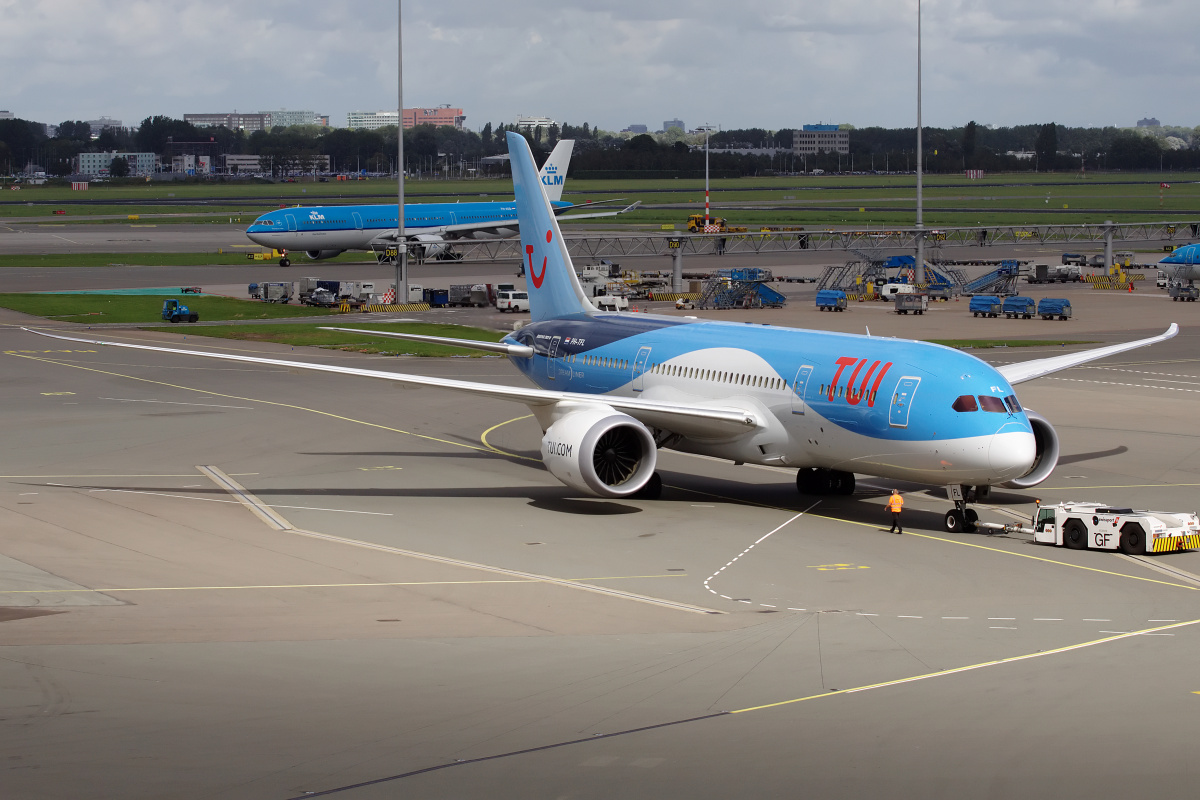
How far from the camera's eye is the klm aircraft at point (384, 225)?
124 meters

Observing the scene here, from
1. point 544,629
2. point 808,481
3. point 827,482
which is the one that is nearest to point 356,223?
point 808,481

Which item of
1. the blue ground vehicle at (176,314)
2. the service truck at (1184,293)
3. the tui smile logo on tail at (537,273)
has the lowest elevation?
the blue ground vehicle at (176,314)

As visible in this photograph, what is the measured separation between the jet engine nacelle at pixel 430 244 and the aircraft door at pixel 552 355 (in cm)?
8836

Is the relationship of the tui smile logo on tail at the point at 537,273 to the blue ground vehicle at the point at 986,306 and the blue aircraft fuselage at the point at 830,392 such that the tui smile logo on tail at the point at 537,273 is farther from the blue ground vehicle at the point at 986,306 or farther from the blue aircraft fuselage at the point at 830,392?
the blue ground vehicle at the point at 986,306

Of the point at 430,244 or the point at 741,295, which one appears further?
the point at 430,244

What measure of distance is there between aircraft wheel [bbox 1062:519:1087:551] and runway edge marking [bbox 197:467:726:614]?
10181 millimetres

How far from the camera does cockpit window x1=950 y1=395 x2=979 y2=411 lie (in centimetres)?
2977

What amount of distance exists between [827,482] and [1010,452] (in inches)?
303

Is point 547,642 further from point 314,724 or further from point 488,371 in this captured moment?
point 488,371

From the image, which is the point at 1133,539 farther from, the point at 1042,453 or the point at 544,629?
the point at 544,629

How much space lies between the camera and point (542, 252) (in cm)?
4388

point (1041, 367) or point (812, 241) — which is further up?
point (812, 241)

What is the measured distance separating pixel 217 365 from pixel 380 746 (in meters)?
51.5

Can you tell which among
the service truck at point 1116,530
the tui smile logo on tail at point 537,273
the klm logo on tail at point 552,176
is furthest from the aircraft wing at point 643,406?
the klm logo on tail at point 552,176
